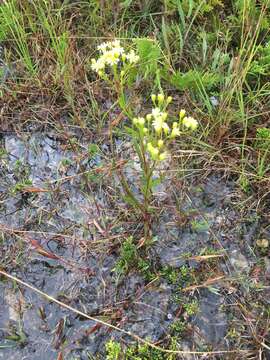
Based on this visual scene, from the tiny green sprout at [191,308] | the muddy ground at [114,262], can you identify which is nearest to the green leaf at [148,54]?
the muddy ground at [114,262]

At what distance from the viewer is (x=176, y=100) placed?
2457 millimetres

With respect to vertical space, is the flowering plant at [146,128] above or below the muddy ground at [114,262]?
above

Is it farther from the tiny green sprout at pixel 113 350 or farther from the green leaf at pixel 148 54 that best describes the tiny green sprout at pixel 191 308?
the green leaf at pixel 148 54

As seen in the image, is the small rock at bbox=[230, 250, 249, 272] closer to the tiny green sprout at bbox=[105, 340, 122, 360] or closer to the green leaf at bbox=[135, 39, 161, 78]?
the tiny green sprout at bbox=[105, 340, 122, 360]

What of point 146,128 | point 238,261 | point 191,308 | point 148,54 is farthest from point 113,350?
point 148,54

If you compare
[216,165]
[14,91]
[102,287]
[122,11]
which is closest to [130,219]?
[102,287]

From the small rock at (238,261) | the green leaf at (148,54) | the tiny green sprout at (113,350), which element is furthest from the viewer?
the green leaf at (148,54)

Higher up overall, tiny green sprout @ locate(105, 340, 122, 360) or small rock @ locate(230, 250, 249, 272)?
small rock @ locate(230, 250, 249, 272)

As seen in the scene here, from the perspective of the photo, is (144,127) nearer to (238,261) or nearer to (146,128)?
(146,128)

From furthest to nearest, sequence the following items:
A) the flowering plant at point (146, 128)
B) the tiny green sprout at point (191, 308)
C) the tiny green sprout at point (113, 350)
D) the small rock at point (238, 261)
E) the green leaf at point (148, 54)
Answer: the green leaf at point (148, 54), the small rock at point (238, 261), the tiny green sprout at point (191, 308), the tiny green sprout at point (113, 350), the flowering plant at point (146, 128)

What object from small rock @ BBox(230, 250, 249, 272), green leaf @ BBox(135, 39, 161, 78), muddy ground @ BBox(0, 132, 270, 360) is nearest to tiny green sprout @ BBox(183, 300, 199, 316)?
muddy ground @ BBox(0, 132, 270, 360)

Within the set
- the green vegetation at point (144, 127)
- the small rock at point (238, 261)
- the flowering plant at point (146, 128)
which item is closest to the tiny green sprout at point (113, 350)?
the green vegetation at point (144, 127)

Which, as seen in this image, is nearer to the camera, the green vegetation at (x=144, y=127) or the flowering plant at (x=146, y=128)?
the flowering plant at (x=146, y=128)

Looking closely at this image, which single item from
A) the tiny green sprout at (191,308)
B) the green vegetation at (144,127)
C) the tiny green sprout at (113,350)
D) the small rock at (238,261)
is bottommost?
the tiny green sprout at (113,350)
